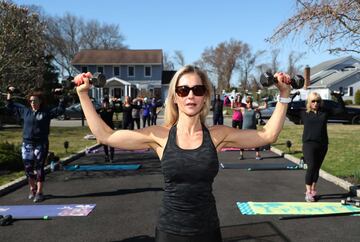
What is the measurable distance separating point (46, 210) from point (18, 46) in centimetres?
918

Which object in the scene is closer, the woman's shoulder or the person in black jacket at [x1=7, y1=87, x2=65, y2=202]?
the woman's shoulder

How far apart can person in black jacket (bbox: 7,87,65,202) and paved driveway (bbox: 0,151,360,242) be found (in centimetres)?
50

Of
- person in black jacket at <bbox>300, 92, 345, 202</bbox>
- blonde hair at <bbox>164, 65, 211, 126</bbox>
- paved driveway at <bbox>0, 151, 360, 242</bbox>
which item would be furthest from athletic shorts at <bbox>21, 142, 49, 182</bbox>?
blonde hair at <bbox>164, 65, 211, 126</bbox>

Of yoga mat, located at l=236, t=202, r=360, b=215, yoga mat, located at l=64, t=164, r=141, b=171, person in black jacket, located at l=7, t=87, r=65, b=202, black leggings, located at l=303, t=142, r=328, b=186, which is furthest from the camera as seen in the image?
yoga mat, located at l=64, t=164, r=141, b=171

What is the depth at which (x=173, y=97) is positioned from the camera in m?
2.87

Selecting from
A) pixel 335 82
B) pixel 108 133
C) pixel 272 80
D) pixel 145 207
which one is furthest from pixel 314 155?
pixel 335 82

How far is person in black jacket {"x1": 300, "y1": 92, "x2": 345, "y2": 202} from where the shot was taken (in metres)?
7.52

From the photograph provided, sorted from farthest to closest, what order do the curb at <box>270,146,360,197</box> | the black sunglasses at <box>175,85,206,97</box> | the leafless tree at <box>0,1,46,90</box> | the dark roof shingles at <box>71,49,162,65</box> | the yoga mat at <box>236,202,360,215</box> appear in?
the dark roof shingles at <box>71,49,162,65</box>
the leafless tree at <box>0,1,46,90</box>
the curb at <box>270,146,360,197</box>
the yoga mat at <box>236,202,360,215</box>
the black sunglasses at <box>175,85,206,97</box>

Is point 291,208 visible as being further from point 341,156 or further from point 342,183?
point 341,156

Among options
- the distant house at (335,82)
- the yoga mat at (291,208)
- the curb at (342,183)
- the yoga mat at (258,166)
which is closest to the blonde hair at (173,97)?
the yoga mat at (291,208)

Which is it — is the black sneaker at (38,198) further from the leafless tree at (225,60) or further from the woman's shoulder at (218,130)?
the leafless tree at (225,60)

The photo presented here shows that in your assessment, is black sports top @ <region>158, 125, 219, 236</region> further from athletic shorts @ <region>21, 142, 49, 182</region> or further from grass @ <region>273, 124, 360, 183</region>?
grass @ <region>273, 124, 360, 183</region>

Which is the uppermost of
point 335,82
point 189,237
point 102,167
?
point 335,82

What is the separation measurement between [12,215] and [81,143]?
10951 mm
